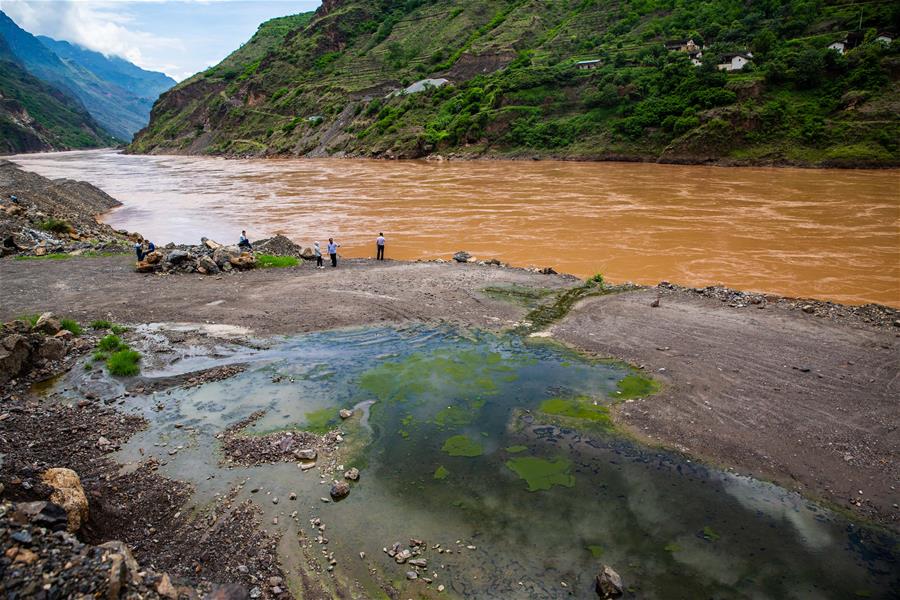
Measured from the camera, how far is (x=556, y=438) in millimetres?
9219

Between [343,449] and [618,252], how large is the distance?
65.8 ft

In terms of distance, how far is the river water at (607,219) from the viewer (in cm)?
2225

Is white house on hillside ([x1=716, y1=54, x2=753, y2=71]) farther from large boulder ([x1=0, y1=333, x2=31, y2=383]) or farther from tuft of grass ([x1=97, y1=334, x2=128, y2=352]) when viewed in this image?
large boulder ([x1=0, y1=333, x2=31, y2=383])

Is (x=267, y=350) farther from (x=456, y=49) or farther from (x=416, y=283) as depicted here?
(x=456, y=49)

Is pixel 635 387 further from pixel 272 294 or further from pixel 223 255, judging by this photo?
pixel 223 255

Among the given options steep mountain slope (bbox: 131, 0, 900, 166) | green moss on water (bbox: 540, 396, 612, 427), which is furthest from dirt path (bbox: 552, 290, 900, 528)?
steep mountain slope (bbox: 131, 0, 900, 166)

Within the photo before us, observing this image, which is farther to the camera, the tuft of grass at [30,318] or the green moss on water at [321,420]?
the tuft of grass at [30,318]

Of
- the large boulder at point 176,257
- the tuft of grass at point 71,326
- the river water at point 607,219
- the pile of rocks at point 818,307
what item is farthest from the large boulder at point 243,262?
the pile of rocks at point 818,307

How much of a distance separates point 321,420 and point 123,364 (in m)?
5.46

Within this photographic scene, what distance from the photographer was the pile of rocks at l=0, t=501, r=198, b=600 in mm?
4816

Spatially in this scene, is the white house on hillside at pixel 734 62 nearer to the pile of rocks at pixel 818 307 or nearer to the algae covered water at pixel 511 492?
the pile of rocks at pixel 818 307


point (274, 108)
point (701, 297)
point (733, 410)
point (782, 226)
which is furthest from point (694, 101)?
point (274, 108)

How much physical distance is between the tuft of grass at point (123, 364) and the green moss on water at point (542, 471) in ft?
29.5

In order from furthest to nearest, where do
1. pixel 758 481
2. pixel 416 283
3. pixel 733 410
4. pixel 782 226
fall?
pixel 782 226, pixel 416 283, pixel 733 410, pixel 758 481
